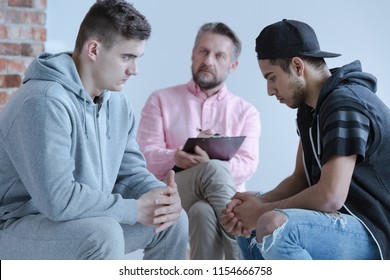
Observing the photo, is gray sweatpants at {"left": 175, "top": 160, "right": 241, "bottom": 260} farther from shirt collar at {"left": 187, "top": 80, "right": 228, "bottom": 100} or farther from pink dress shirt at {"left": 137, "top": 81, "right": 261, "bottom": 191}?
shirt collar at {"left": 187, "top": 80, "right": 228, "bottom": 100}

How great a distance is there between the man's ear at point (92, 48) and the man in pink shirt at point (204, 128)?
79 cm

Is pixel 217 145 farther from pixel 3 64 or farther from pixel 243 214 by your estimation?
pixel 3 64

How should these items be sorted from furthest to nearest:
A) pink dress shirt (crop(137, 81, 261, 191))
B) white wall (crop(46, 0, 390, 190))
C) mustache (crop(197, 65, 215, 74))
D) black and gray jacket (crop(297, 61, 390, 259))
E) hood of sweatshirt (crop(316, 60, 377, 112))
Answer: white wall (crop(46, 0, 390, 190))
mustache (crop(197, 65, 215, 74))
pink dress shirt (crop(137, 81, 261, 191))
hood of sweatshirt (crop(316, 60, 377, 112))
black and gray jacket (crop(297, 61, 390, 259))

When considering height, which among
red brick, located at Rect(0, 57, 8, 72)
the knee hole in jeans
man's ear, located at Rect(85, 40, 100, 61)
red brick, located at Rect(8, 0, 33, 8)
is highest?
man's ear, located at Rect(85, 40, 100, 61)

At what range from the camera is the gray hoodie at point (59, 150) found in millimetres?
2070

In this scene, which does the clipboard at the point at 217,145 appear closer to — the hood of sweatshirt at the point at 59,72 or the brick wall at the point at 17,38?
the hood of sweatshirt at the point at 59,72

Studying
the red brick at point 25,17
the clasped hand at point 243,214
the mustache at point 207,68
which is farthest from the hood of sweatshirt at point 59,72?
the red brick at point 25,17

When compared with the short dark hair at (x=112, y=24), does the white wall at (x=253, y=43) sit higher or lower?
lower

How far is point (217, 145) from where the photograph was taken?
295 centimetres

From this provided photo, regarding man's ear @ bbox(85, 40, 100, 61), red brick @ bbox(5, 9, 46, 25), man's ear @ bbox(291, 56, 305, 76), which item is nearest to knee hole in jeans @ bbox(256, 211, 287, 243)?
man's ear @ bbox(291, 56, 305, 76)

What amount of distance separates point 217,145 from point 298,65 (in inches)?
30.6

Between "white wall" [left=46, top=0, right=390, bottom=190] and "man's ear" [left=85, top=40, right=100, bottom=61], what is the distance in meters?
1.63

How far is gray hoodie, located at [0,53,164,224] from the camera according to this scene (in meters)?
2.07

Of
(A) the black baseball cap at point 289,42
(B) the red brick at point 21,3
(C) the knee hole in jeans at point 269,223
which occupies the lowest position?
(C) the knee hole in jeans at point 269,223
